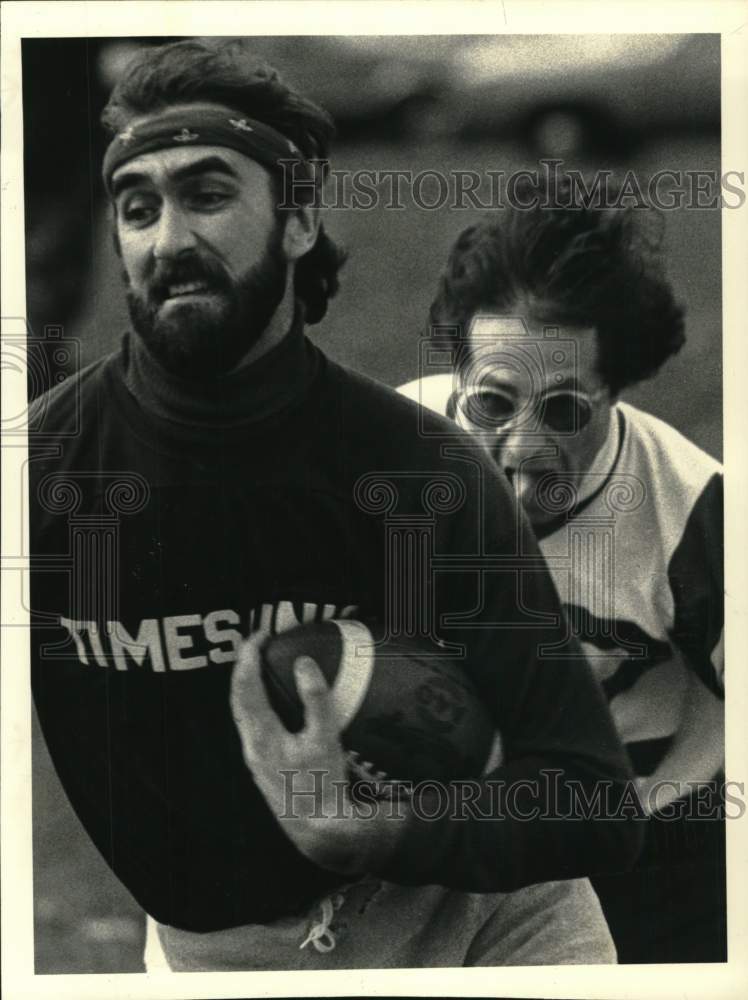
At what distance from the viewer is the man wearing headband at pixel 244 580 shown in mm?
3205

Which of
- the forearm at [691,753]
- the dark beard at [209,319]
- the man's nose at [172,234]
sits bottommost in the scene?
the forearm at [691,753]

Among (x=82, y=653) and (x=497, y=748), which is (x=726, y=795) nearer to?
(x=497, y=748)

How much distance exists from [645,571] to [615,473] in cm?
28

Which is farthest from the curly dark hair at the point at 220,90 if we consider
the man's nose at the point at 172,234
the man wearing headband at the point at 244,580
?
the man's nose at the point at 172,234

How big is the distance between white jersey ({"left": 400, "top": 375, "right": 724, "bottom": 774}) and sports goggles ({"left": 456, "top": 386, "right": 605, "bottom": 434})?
0.07m

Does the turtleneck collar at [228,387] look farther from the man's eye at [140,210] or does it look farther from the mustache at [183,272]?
the man's eye at [140,210]

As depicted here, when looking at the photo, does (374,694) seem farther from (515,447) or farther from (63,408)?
(63,408)

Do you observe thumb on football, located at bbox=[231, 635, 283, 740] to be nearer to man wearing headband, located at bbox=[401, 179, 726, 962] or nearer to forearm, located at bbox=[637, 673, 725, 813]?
man wearing headband, located at bbox=[401, 179, 726, 962]

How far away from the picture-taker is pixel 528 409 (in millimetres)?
3266

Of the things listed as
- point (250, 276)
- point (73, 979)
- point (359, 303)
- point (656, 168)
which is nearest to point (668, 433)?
point (656, 168)

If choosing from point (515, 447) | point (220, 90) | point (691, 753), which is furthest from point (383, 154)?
point (691, 753)

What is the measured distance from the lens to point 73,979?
3.29 metres

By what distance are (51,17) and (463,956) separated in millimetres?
2816

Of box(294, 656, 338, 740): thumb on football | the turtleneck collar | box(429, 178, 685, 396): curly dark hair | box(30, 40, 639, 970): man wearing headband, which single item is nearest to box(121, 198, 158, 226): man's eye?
box(30, 40, 639, 970): man wearing headband
